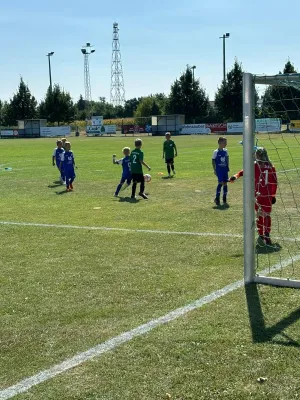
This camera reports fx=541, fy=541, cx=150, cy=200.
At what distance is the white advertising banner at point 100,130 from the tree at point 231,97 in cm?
1443

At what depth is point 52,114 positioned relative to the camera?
81.6 m

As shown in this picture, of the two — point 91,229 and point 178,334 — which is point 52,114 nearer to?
point 91,229

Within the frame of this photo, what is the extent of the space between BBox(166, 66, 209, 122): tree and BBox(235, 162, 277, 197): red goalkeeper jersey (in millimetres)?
68258

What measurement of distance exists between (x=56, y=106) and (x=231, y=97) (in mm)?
27089

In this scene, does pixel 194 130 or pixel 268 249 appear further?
pixel 194 130

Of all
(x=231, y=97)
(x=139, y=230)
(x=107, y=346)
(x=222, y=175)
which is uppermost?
(x=231, y=97)

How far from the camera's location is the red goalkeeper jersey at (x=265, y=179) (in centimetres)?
850

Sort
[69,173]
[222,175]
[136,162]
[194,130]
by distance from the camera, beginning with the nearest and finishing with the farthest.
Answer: [222,175]
[136,162]
[69,173]
[194,130]

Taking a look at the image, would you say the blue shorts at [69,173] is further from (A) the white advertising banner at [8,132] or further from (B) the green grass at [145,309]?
(A) the white advertising banner at [8,132]

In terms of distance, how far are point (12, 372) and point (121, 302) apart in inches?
72.0

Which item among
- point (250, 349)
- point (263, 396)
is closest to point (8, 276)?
point (250, 349)

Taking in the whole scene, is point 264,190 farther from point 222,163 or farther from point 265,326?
point 222,163

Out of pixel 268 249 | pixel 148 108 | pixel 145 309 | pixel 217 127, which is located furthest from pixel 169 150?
pixel 148 108

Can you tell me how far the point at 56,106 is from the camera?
3199 inches
